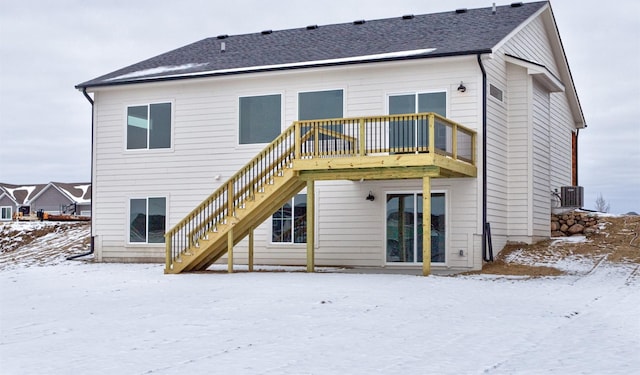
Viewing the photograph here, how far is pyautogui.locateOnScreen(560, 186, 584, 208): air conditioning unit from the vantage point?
21875 mm

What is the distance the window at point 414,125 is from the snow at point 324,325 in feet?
10.4

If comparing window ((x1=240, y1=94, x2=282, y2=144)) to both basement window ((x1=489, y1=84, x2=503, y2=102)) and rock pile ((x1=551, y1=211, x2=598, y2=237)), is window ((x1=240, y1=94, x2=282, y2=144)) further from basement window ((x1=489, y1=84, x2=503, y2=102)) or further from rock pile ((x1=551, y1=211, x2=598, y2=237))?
rock pile ((x1=551, y1=211, x2=598, y2=237))

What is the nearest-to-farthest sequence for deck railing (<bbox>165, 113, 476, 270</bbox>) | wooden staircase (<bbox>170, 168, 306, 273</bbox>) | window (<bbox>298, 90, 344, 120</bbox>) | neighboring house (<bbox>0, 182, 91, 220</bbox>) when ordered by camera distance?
1. deck railing (<bbox>165, 113, 476, 270</bbox>)
2. wooden staircase (<bbox>170, 168, 306, 273</bbox>)
3. window (<bbox>298, 90, 344, 120</bbox>)
4. neighboring house (<bbox>0, 182, 91, 220</bbox>)

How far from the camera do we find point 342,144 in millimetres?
17938

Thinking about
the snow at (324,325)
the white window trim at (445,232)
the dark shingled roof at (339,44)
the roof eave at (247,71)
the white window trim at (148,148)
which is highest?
the dark shingled roof at (339,44)

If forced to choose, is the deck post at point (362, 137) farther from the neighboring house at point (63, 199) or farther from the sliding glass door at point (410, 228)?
the neighboring house at point (63, 199)

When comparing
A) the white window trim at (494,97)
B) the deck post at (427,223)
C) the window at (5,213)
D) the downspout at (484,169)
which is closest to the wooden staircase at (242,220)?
the deck post at (427,223)

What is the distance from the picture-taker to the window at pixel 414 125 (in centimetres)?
1747

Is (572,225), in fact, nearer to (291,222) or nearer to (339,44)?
(291,222)

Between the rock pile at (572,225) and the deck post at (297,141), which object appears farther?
the rock pile at (572,225)

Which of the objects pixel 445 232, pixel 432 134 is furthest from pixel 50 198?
pixel 432 134

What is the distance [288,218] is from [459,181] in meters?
4.49

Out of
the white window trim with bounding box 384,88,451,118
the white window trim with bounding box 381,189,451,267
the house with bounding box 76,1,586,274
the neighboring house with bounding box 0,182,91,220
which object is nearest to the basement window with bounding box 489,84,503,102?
the house with bounding box 76,1,586,274

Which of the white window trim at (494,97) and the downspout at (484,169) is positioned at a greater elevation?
the white window trim at (494,97)
